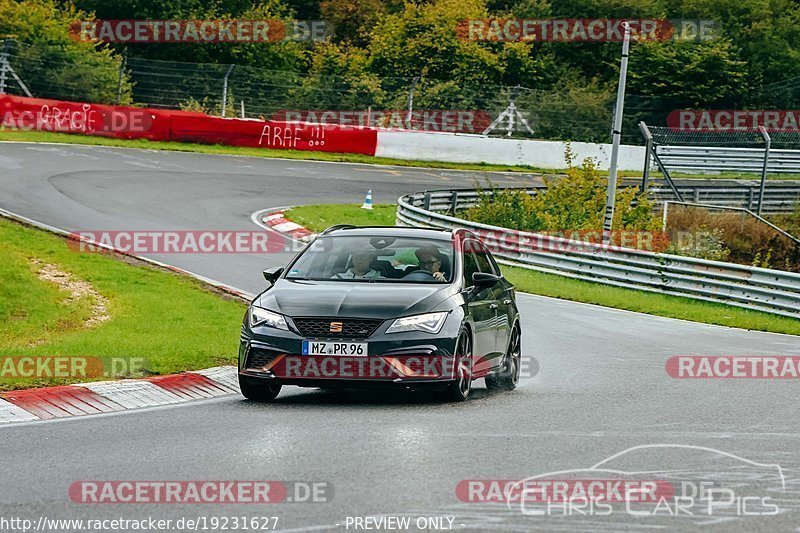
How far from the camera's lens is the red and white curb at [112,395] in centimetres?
1049

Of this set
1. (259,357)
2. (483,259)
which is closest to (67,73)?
(483,259)

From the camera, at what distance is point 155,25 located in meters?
62.8

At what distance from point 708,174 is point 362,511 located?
4481cm

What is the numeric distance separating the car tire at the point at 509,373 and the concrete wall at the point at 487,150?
3414cm

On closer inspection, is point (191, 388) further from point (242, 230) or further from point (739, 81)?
point (739, 81)

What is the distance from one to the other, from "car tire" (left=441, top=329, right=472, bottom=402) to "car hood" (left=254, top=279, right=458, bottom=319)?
40 centimetres

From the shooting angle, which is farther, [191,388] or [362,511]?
[191,388]

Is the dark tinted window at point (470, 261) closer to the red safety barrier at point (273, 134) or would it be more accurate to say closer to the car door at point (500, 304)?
the car door at point (500, 304)

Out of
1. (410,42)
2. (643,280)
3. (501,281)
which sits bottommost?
(643,280)

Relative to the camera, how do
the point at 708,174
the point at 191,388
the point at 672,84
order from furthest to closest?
the point at 672,84, the point at 708,174, the point at 191,388

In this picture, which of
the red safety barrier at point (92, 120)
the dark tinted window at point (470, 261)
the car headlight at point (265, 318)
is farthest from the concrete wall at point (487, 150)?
the car headlight at point (265, 318)

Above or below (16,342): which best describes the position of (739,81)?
above

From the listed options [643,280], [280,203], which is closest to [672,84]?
[280,203]

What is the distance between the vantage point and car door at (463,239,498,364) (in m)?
12.1
